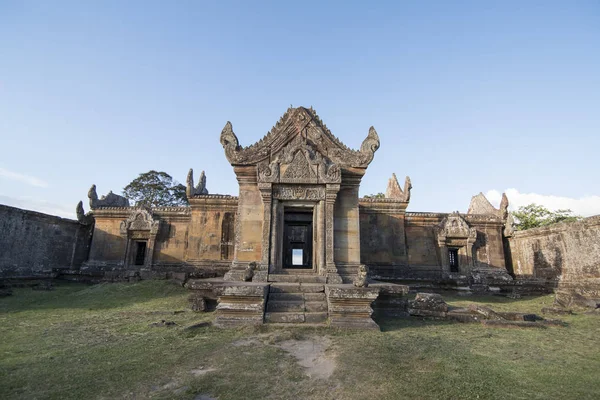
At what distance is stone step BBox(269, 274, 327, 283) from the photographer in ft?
28.7

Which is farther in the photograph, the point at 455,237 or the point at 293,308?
the point at 455,237

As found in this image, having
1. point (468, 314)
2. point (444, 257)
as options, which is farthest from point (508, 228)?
point (468, 314)

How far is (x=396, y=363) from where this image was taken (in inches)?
182

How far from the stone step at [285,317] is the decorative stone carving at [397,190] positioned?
11855 mm

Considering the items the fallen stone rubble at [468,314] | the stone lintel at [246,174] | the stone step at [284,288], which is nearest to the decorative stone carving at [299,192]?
the stone lintel at [246,174]

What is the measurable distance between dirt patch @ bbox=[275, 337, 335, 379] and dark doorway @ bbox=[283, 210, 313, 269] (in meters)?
5.31

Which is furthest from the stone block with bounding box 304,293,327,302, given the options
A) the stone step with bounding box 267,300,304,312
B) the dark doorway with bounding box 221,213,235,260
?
the dark doorway with bounding box 221,213,235,260

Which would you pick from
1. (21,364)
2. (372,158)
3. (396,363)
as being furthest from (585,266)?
(21,364)

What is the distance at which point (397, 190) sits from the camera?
18.5m

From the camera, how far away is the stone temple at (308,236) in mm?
7512

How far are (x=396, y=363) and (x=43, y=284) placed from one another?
1659 centimetres

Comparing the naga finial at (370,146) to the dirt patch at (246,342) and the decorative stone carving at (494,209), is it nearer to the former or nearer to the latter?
the dirt patch at (246,342)

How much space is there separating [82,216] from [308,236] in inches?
552

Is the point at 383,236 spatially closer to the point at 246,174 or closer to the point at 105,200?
the point at 246,174
